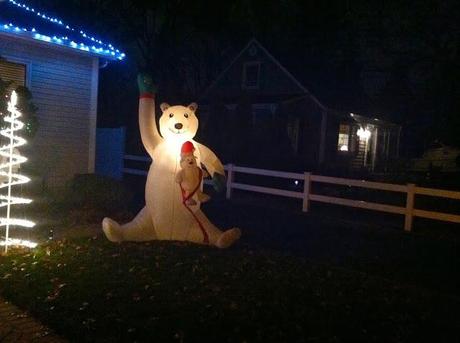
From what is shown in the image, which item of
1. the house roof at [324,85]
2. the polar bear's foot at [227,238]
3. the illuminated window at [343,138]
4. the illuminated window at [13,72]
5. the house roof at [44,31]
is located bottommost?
the polar bear's foot at [227,238]

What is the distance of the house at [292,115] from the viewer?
80.5 feet

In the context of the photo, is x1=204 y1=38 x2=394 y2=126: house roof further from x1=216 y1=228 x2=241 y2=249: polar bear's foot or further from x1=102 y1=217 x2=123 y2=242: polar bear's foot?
x1=102 y1=217 x2=123 y2=242: polar bear's foot

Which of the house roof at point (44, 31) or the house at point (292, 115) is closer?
the house roof at point (44, 31)

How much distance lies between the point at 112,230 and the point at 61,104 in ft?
17.2

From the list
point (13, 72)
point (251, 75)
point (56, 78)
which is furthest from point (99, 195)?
point (251, 75)

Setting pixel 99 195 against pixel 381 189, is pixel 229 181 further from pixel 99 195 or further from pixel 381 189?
pixel 99 195

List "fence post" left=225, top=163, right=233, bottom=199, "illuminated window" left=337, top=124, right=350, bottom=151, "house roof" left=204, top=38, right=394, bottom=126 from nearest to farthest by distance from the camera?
"fence post" left=225, top=163, right=233, bottom=199
"house roof" left=204, top=38, right=394, bottom=126
"illuminated window" left=337, top=124, right=350, bottom=151

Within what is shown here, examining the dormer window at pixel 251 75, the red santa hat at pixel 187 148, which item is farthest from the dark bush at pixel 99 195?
the dormer window at pixel 251 75

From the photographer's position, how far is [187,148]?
821 cm

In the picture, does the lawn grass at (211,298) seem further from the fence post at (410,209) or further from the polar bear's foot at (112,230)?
the fence post at (410,209)

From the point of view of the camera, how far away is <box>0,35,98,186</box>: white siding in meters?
11.6

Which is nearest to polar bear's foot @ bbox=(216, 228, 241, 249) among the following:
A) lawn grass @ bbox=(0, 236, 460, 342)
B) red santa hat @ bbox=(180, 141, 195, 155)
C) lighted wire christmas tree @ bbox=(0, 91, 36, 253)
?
lawn grass @ bbox=(0, 236, 460, 342)

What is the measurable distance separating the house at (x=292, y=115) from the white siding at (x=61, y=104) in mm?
9250

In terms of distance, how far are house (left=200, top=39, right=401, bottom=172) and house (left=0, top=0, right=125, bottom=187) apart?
9.28 meters
